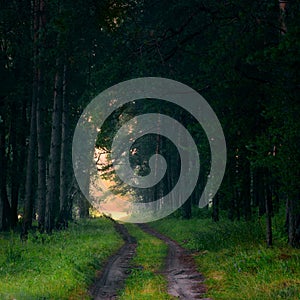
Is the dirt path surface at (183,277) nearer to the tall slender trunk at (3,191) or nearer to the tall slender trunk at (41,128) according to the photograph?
the tall slender trunk at (41,128)

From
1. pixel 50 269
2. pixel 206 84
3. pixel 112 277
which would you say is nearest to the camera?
pixel 50 269

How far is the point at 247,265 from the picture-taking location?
15.0 metres

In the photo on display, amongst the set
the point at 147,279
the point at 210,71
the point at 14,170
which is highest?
the point at 210,71

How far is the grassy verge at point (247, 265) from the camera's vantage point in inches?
472

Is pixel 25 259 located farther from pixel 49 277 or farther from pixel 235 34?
pixel 235 34

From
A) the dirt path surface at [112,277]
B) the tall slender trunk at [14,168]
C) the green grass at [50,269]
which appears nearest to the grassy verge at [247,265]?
the dirt path surface at [112,277]

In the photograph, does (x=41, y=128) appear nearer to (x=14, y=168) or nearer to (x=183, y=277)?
(x=14, y=168)

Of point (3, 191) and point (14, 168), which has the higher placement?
point (14, 168)

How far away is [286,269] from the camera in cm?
1354

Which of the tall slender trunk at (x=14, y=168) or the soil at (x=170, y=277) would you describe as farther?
the tall slender trunk at (x=14, y=168)

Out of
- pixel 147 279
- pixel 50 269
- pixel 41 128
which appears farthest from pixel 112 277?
pixel 41 128

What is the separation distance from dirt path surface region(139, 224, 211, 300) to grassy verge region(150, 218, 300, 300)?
0.28m

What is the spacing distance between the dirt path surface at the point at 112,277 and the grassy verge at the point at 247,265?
2.44m

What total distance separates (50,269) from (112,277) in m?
1.87
